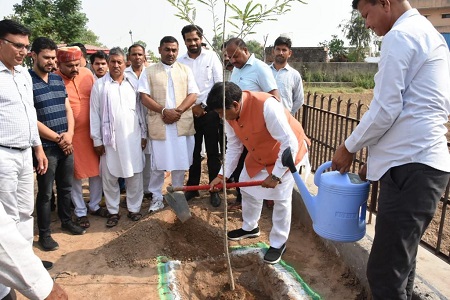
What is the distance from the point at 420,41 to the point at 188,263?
2505mm

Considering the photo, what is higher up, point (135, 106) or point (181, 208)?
point (135, 106)

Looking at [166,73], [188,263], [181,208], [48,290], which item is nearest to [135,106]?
[166,73]

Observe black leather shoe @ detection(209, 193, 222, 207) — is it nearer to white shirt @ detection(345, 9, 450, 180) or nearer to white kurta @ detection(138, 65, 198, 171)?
white kurta @ detection(138, 65, 198, 171)

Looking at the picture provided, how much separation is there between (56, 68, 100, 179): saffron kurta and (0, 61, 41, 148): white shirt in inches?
35.2

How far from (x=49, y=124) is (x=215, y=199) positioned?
199 cm

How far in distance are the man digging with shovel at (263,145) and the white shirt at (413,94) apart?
119 cm

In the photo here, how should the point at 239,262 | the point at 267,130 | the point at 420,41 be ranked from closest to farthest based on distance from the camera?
the point at 420,41, the point at 267,130, the point at 239,262

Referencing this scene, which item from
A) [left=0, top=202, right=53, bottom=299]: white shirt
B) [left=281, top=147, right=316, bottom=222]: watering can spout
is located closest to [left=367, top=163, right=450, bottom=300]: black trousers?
[left=281, top=147, right=316, bottom=222]: watering can spout

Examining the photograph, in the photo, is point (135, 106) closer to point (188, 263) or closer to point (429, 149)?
point (188, 263)

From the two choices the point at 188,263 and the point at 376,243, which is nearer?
the point at 376,243

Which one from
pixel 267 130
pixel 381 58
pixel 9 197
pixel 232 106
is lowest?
pixel 9 197

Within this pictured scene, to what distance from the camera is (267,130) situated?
3.26 metres

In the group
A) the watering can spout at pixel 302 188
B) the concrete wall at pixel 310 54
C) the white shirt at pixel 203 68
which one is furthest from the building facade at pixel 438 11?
the watering can spout at pixel 302 188

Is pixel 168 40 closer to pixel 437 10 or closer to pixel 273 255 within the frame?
pixel 273 255
